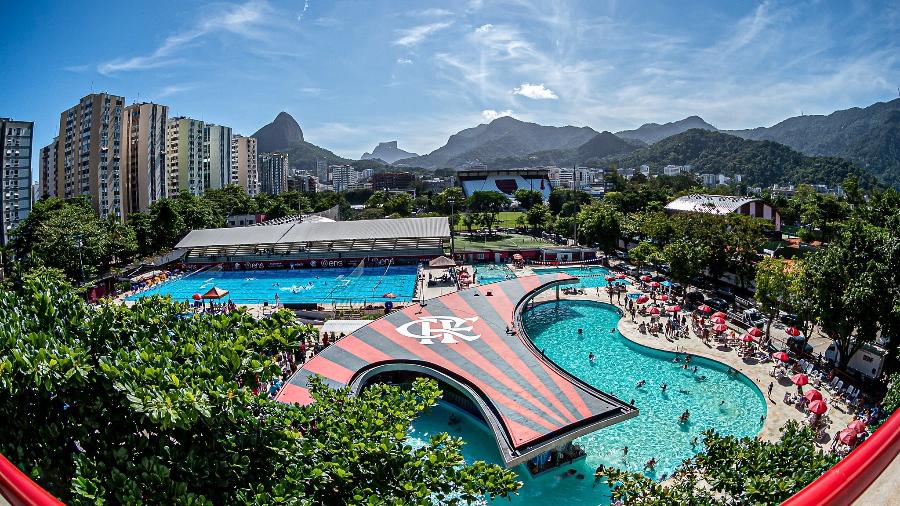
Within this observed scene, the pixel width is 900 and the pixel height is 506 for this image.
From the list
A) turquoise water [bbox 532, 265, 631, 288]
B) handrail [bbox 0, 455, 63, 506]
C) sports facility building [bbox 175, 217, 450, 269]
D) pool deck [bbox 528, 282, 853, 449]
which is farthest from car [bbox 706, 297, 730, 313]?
handrail [bbox 0, 455, 63, 506]

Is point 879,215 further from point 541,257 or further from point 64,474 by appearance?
point 64,474

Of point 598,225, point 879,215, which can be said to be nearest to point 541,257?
point 598,225

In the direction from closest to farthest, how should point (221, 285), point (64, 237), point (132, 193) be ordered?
1. point (64, 237)
2. point (221, 285)
3. point (132, 193)

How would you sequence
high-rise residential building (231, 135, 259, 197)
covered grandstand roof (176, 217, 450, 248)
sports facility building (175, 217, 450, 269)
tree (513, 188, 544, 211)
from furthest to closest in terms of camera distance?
high-rise residential building (231, 135, 259, 197), tree (513, 188, 544, 211), covered grandstand roof (176, 217, 450, 248), sports facility building (175, 217, 450, 269)

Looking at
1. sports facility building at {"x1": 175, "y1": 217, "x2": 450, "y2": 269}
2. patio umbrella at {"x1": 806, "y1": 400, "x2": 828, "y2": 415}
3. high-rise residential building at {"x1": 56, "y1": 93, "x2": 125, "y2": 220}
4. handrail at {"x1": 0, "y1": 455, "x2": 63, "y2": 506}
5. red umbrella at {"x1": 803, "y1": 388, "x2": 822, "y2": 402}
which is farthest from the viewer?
high-rise residential building at {"x1": 56, "y1": 93, "x2": 125, "y2": 220}

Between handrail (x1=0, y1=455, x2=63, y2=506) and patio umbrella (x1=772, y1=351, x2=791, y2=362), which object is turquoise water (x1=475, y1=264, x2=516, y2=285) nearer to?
patio umbrella (x1=772, y1=351, x2=791, y2=362)

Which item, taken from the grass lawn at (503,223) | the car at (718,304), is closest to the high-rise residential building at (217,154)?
the grass lawn at (503,223)

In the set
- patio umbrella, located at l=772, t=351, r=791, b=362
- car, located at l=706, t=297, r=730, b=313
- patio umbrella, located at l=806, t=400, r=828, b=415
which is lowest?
patio umbrella, located at l=806, t=400, r=828, b=415
